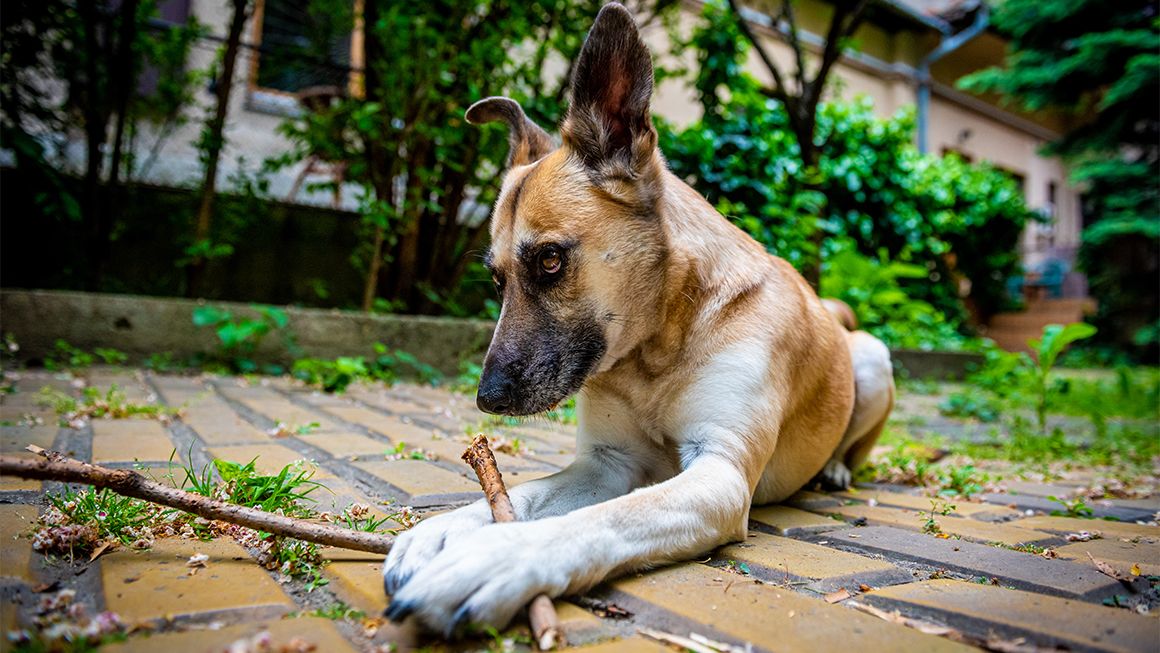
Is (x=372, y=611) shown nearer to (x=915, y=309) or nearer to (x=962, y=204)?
(x=915, y=309)

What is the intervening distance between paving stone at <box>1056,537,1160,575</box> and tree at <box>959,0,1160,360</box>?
14251 mm

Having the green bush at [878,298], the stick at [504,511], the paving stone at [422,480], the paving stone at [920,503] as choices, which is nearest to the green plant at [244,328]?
the paving stone at [422,480]

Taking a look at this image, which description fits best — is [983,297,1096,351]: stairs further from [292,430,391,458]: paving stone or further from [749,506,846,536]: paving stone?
[292,430,391,458]: paving stone

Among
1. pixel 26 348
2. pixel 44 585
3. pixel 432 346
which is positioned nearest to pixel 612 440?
pixel 44 585

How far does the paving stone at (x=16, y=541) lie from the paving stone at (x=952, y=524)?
216cm

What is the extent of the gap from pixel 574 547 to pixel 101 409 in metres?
2.71

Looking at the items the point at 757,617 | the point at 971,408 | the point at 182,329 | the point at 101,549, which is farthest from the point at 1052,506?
the point at 182,329

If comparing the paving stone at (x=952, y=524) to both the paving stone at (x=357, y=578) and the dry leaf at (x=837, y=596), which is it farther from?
the paving stone at (x=357, y=578)

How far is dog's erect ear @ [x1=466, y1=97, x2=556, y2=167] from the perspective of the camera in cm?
279

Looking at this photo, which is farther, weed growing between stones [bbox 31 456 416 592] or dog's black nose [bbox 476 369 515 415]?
dog's black nose [bbox 476 369 515 415]

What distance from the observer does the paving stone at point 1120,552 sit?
6.14 ft

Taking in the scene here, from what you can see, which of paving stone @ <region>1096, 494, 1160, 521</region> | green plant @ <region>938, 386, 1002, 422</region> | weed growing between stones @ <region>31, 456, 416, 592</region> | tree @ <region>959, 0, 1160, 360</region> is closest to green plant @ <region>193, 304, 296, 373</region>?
weed growing between stones @ <region>31, 456, 416, 592</region>

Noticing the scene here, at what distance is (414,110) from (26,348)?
2980mm

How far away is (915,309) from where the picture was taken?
8484 millimetres
